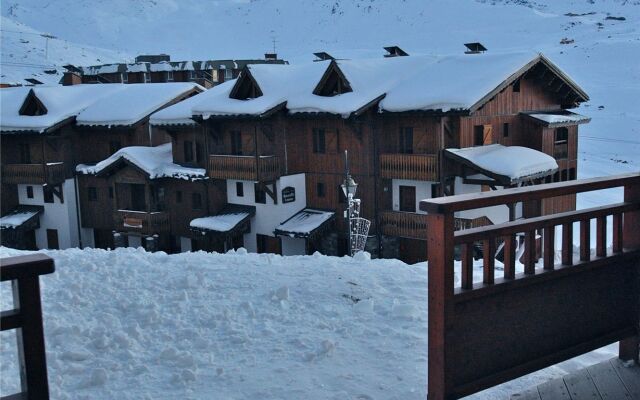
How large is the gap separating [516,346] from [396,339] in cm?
195

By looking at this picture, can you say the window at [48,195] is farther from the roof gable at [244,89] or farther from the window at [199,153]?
the roof gable at [244,89]

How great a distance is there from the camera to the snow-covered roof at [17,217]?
1366 inches

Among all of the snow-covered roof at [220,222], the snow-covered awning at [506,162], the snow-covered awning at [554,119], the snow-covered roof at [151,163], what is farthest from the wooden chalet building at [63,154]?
the snow-covered awning at [554,119]

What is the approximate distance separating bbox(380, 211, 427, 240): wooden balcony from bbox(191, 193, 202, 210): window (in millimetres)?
9890

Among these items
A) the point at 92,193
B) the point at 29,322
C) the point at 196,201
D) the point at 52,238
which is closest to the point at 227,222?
the point at 196,201

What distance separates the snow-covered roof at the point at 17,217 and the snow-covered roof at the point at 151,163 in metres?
4.27

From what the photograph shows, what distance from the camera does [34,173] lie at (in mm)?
35094

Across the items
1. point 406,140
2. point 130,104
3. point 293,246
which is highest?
point 130,104

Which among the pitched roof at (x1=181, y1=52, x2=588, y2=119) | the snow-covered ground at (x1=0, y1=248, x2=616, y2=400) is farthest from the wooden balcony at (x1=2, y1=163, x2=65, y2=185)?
the snow-covered ground at (x1=0, y1=248, x2=616, y2=400)

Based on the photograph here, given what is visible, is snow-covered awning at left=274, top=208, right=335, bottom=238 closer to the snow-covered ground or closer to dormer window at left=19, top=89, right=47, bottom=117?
dormer window at left=19, top=89, right=47, bottom=117

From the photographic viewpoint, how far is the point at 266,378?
209 inches

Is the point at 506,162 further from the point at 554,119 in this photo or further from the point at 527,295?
the point at 527,295

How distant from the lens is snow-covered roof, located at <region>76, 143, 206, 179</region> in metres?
31.1

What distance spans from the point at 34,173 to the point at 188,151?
8.73 metres
